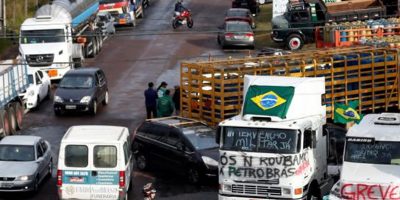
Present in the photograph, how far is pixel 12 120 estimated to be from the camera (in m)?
36.1

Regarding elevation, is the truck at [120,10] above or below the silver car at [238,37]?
above

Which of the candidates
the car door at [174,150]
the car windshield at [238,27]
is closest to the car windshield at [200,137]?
the car door at [174,150]

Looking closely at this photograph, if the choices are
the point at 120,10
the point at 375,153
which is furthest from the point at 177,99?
the point at 120,10

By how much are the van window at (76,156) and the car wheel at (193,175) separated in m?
3.55

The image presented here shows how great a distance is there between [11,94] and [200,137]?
924 cm

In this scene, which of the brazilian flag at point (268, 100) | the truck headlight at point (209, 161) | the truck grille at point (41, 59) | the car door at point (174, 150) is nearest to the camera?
the brazilian flag at point (268, 100)

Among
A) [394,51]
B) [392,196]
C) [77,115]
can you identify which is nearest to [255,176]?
[392,196]

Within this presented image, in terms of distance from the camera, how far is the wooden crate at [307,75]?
3150 centimetres

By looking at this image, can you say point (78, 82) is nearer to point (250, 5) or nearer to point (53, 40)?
point (53, 40)

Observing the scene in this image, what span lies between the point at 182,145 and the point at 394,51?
852cm

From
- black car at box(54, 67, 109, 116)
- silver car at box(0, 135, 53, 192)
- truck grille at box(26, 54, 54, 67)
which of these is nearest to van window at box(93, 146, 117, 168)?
silver car at box(0, 135, 53, 192)

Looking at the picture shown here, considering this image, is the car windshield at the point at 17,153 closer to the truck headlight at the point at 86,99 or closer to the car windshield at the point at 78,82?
the truck headlight at the point at 86,99

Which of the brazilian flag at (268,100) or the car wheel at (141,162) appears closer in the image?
the brazilian flag at (268,100)

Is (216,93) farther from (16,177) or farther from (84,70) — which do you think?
(84,70)
